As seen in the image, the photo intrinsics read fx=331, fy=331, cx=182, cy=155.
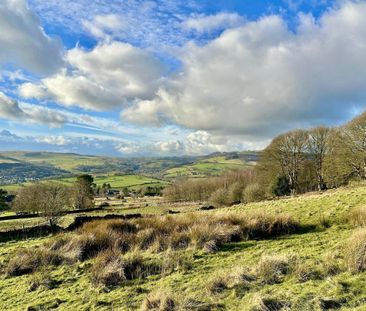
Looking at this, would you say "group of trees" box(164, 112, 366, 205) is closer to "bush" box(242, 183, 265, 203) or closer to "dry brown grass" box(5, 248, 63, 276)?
"bush" box(242, 183, 265, 203)

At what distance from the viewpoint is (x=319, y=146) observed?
57812mm

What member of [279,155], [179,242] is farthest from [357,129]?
[179,242]

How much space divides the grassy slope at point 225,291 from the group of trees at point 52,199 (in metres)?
24.9

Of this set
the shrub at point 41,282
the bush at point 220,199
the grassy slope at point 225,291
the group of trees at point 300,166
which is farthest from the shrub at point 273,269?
the bush at point 220,199

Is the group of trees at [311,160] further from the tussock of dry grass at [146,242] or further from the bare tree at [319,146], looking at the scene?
the tussock of dry grass at [146,242]

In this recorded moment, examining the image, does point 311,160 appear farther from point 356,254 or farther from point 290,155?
point 356,254

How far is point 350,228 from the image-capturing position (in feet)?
45.1

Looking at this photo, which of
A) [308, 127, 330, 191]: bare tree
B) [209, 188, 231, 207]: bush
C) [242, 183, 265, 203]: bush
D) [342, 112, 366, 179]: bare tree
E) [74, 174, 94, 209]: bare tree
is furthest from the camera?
[74, 174, 94, 209]: bare tree

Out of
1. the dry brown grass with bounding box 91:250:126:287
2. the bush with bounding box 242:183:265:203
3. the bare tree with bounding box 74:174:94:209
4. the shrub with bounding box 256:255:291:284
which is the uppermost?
the shrub with bounding box 256:255:291:284

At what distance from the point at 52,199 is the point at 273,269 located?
37.5 meters

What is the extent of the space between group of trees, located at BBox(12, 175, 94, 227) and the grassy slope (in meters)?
24.9

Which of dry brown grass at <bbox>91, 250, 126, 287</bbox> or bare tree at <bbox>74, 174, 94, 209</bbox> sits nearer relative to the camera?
dry brown grass at <bbox>91, 250, 126, 287</bbox>

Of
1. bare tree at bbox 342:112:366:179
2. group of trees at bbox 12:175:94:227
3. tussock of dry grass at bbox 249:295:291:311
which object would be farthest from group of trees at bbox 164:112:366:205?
tussock of dry grass at bbox 249:295:291:311

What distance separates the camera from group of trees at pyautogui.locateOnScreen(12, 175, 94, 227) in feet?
130
